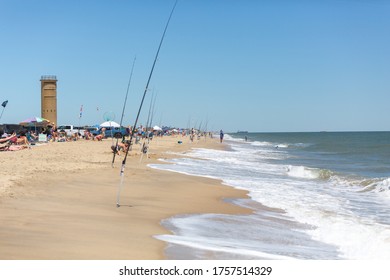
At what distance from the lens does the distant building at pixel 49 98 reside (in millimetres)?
60812

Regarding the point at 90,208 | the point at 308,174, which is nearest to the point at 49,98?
the point at 308,174

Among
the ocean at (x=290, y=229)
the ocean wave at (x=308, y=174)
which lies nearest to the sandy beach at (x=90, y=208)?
the ocean at (x=290, y=229)

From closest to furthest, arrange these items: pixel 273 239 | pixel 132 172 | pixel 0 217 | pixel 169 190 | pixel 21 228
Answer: pixel 21 228 < pixel 0 217 < pixel 273 239 < pixel 169 190 < pixel 132 172

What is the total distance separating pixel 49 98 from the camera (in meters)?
61.8

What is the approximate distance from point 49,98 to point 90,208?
57.0 meters

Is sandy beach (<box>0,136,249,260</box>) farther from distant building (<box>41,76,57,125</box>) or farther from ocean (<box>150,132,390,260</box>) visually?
distant building (<box>41,76,57,125</box>)

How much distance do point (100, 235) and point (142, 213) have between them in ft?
6.82

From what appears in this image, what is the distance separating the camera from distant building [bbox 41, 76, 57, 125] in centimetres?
6081

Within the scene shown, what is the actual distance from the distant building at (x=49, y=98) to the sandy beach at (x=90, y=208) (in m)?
49.1

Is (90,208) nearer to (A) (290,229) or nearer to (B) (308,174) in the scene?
(A) (290,229)

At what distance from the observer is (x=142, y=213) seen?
7891 mm

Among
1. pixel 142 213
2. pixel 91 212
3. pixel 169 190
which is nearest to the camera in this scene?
pixel 91 212

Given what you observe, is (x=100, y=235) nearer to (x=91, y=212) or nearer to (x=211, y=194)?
(x=91, y=212)
